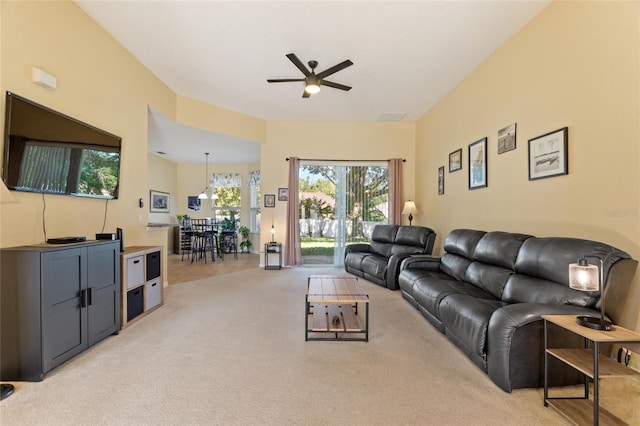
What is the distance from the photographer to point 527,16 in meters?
3.00

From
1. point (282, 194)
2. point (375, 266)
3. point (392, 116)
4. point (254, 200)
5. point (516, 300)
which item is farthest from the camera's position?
point (254, 200)

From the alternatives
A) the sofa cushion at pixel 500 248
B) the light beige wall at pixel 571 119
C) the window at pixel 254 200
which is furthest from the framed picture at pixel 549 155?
the window at pixel 254 200

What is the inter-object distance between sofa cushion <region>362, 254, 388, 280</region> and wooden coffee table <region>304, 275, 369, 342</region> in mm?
1482

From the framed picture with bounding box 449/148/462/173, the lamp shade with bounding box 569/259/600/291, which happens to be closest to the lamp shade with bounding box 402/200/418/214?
the framed picture with bounding box 449/148/462/173

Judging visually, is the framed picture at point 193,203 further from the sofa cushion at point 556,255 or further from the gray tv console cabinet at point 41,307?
the sofa cushion at point 556,255

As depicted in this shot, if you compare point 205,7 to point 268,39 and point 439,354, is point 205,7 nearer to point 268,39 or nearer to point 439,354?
point 268,39

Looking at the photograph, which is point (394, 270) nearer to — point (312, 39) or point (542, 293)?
point (542, 293)

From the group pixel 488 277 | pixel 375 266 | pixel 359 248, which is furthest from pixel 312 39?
pixel 359 248

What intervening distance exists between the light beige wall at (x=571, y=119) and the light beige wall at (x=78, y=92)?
4.66m

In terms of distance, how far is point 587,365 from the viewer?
161 cm

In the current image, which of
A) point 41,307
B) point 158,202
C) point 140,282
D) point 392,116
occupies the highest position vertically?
point 392,116

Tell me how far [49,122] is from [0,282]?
1.37 meters

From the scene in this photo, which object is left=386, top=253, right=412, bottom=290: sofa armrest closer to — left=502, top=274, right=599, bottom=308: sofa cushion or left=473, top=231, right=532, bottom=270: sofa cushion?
left=473, top=231, right=532, bottom=270: sofa cushion

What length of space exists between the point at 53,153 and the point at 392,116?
216 inches
